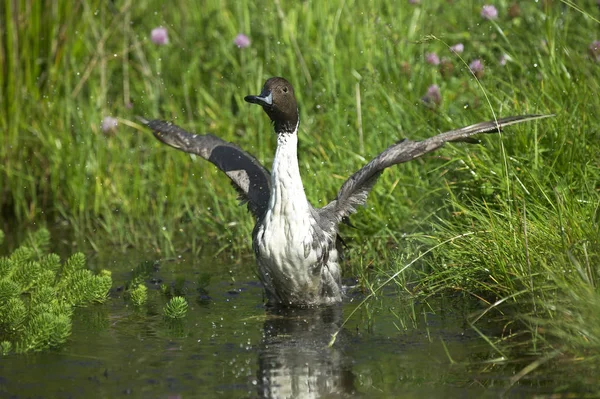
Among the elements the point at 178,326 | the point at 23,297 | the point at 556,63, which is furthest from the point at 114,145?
the point at 556,63

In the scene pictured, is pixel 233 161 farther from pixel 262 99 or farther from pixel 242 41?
pixel 242 41

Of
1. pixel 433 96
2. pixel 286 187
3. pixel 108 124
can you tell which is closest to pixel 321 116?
pixel 433 96

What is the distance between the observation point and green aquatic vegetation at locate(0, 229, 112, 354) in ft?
15.4

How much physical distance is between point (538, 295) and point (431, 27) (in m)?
3.88

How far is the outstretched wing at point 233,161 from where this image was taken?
243 inches

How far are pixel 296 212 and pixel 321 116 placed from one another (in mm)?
2144

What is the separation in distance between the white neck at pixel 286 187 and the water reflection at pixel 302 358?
1.95 ft

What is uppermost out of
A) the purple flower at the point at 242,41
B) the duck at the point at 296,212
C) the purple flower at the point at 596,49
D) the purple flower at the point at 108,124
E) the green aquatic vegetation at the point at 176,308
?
the purple flower at the point at 242,41

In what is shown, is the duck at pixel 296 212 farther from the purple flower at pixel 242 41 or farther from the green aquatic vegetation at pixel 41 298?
the purple flower at pixel 242 41

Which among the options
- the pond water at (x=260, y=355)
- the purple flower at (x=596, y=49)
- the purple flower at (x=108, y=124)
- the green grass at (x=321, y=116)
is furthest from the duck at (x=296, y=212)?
the purple flower at (x=108, y=124)

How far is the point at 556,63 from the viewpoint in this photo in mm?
6512

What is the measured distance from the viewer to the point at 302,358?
4.72 metres

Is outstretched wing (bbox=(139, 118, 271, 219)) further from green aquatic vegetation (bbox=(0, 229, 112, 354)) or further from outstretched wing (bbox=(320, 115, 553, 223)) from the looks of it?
green aquatic vegetation (bbox=(0, 229, 112, 354))

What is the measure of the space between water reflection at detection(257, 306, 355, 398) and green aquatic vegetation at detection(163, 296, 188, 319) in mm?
437
